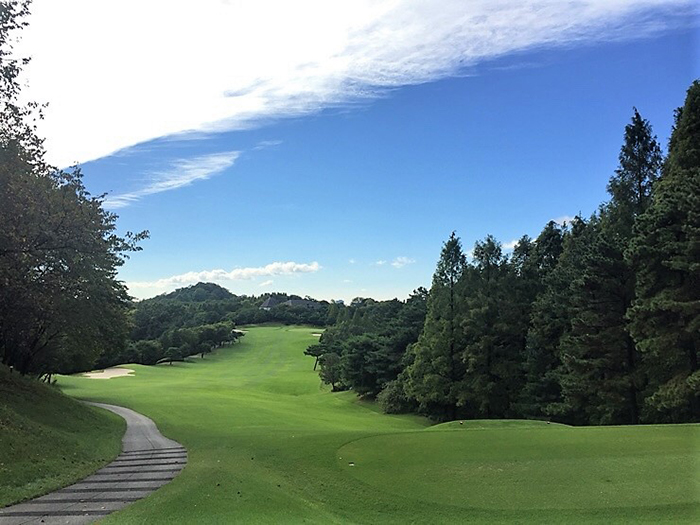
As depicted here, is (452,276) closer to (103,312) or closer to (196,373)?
(103,312)

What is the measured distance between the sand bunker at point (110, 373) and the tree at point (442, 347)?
42638 millimetres

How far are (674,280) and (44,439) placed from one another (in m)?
26.5

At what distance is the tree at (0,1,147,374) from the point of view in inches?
616

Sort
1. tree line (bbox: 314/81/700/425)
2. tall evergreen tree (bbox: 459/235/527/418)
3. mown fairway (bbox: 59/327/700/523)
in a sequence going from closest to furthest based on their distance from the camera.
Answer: mown fairway (bbox: 59/327/700/523), tree line (bbox: 314/81/700/425), tall evergreen tree (bbox: 459/235/527/418)

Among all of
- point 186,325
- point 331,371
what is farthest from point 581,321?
point 186,325

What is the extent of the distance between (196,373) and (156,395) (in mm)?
37501

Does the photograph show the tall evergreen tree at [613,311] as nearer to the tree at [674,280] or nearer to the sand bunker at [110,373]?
the tree at [674,280]

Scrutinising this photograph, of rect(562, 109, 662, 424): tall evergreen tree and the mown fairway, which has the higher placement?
rect(562, 109, 662, 424): tall evergreen tree

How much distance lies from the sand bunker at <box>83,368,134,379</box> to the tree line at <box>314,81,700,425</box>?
32.9 meters

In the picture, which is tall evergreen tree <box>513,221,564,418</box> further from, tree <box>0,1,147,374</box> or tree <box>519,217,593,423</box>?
tree <box>0,1,147,374</box>

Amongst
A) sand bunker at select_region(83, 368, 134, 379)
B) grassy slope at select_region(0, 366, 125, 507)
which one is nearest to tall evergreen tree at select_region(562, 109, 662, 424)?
grassy slope at select_region(0, 366, 125, 507)

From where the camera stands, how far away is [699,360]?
23250 mm

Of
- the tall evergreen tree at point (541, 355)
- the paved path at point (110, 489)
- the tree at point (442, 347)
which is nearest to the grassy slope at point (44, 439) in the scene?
the paved path at point (110, 489)

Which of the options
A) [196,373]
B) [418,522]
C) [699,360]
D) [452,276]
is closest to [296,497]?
[418,522]
